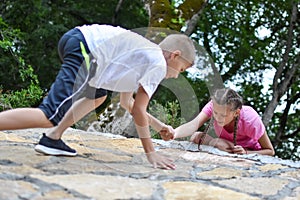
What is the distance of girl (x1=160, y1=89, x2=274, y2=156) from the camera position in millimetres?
2600

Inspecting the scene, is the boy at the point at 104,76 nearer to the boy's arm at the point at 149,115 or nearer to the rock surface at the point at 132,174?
the boy's arm at the point at 149,115

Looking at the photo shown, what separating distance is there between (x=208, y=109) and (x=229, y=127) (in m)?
0.52

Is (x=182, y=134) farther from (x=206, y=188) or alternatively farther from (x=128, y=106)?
(x=206, y=188)

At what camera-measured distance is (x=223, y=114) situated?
2.82 metres

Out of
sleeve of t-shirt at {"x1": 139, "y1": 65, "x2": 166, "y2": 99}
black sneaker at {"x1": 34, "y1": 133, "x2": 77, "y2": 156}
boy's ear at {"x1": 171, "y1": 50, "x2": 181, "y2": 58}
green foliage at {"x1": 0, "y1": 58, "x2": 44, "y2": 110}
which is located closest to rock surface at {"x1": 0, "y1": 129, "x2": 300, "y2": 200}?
black sneaker at {"x1": 34, "y1": 133, "x2": 77, "y2": 156}

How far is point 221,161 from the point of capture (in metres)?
2.78

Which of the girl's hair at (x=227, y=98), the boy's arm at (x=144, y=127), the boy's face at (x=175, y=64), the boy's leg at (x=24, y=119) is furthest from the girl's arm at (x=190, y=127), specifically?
the boy's leg at (x=24, y=119)

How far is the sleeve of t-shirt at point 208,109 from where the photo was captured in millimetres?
2626

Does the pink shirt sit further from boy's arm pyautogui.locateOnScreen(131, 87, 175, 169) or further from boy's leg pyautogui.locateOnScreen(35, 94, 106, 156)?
boy's leg pyautogui.locateOnScreen(35, 94, 106, 156)

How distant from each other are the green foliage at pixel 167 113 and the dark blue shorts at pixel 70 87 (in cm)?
43

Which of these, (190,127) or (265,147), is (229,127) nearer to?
(265,147)

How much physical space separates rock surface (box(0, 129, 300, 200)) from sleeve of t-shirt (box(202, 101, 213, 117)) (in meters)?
0.27

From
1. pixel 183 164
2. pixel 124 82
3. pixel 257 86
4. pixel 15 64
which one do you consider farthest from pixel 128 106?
pixel 257 86

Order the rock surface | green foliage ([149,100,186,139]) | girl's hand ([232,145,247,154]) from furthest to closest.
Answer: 1. girl's hand ([232,145,247,154])
2. green foliage ([149,100,186,139])
3. the rock surface
